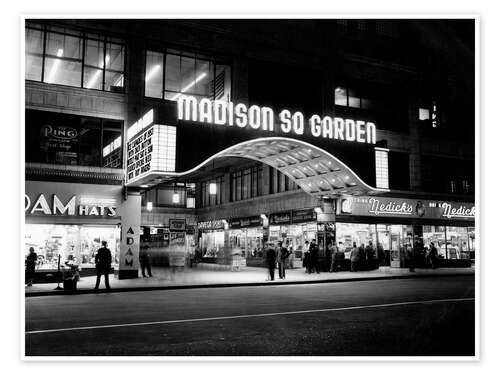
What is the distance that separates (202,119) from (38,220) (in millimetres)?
8879

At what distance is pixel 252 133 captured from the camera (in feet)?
74.8

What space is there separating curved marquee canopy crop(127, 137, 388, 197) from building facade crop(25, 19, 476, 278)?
0.13m

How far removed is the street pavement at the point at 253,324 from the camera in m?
8.23

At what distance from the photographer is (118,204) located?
23812 millimetres

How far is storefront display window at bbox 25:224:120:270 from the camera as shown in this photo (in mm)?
21719

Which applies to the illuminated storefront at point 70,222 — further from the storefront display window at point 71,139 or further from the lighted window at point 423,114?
the lighted window at point 423,114

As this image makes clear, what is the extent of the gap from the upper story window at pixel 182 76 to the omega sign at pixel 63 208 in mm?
6742

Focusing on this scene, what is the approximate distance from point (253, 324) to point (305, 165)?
1746 centimetres

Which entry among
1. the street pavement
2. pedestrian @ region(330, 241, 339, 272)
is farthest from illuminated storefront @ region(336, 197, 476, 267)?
the street pavement

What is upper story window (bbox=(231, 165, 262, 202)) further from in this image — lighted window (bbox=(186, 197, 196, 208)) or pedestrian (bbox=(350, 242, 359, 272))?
pedestrian (bbox=(350, 242, 359, 272))
